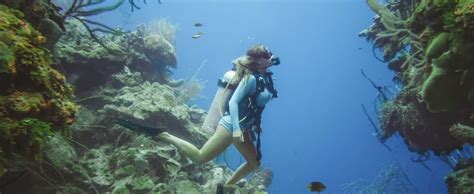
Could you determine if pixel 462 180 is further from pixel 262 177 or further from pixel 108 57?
pixel 108 57

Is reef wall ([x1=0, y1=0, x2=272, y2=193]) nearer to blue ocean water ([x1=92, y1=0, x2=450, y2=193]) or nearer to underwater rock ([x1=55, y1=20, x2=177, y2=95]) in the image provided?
underwater rock ([x1=55, y1=20, x2=177, y2=95])

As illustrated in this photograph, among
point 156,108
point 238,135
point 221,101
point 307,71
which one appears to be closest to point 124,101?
Answer: point 156,108

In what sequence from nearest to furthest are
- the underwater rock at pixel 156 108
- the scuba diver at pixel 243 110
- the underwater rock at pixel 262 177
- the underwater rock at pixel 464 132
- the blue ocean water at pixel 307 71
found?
the scuba diver at pixel 243 110 → the underwater rock at pixel 464 132 → the underwater rock at pixel 156 108 → the underwater rock at pixel 262 177 → the blue ocean water at pixel 307 71

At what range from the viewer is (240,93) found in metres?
5.07

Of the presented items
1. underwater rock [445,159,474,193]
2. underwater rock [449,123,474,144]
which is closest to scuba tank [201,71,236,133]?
underwater rock [449,123,474,144]

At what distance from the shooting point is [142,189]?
4.97 meters

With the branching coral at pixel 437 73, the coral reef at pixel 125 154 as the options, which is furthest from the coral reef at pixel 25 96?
the branching coral at pixel 437 73

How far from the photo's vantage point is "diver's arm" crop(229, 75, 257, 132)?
4.91 meters

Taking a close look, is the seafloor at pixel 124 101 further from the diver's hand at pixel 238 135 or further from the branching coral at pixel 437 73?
the diver's hand at pixel 238 135

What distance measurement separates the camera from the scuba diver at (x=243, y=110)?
515 cm

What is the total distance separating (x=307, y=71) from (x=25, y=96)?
311 feet

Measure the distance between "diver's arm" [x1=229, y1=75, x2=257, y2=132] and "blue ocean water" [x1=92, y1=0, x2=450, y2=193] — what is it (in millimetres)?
72374

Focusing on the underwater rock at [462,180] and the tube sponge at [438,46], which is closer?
the tube sponge at [438,46]

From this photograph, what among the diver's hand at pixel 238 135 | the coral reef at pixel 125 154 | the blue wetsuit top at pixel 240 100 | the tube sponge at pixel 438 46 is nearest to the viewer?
the tube sponge at pixel 438 46
